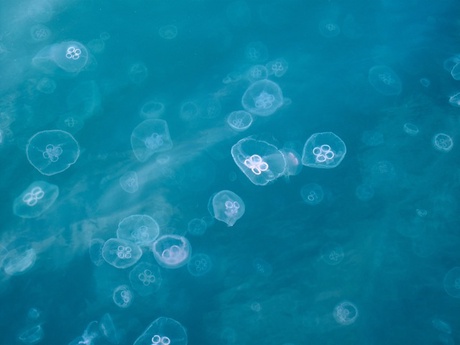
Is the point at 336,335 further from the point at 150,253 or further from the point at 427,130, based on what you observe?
the point at 427,130

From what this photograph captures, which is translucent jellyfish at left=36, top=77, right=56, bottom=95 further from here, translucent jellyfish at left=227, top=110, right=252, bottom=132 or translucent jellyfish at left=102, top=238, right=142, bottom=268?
translucent jellyfish at left=227, top=110, right=252, bottom=132

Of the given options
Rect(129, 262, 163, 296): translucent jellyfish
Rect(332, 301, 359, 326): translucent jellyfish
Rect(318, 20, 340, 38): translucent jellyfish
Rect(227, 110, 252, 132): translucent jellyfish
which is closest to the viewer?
Rect(129, 262, 163, 296): translucent jellyfish

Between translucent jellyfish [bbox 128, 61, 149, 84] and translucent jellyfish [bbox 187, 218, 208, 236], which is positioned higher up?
translucent jellyfish [bbox 128, 61, 149, 84]

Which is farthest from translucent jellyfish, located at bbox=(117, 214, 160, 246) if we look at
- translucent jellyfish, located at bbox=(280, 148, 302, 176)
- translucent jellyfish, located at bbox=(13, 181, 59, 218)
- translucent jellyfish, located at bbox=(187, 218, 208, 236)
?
translucent jellyfish, located at bbox=(280, 148, 302, 176)

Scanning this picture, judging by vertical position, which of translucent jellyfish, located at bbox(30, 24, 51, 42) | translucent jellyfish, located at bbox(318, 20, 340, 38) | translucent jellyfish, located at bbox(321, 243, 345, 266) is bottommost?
translucent jellyfish, located at bbox(321, 243, 345, 266)

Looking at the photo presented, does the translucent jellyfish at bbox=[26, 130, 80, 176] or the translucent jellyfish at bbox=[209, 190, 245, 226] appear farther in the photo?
the translucent jellyfish at bbox=[209, 190, 245, 226]

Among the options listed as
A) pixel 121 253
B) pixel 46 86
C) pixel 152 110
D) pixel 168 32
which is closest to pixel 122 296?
pixel 121 253

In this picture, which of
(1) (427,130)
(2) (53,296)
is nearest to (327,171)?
(1) (427,130)
